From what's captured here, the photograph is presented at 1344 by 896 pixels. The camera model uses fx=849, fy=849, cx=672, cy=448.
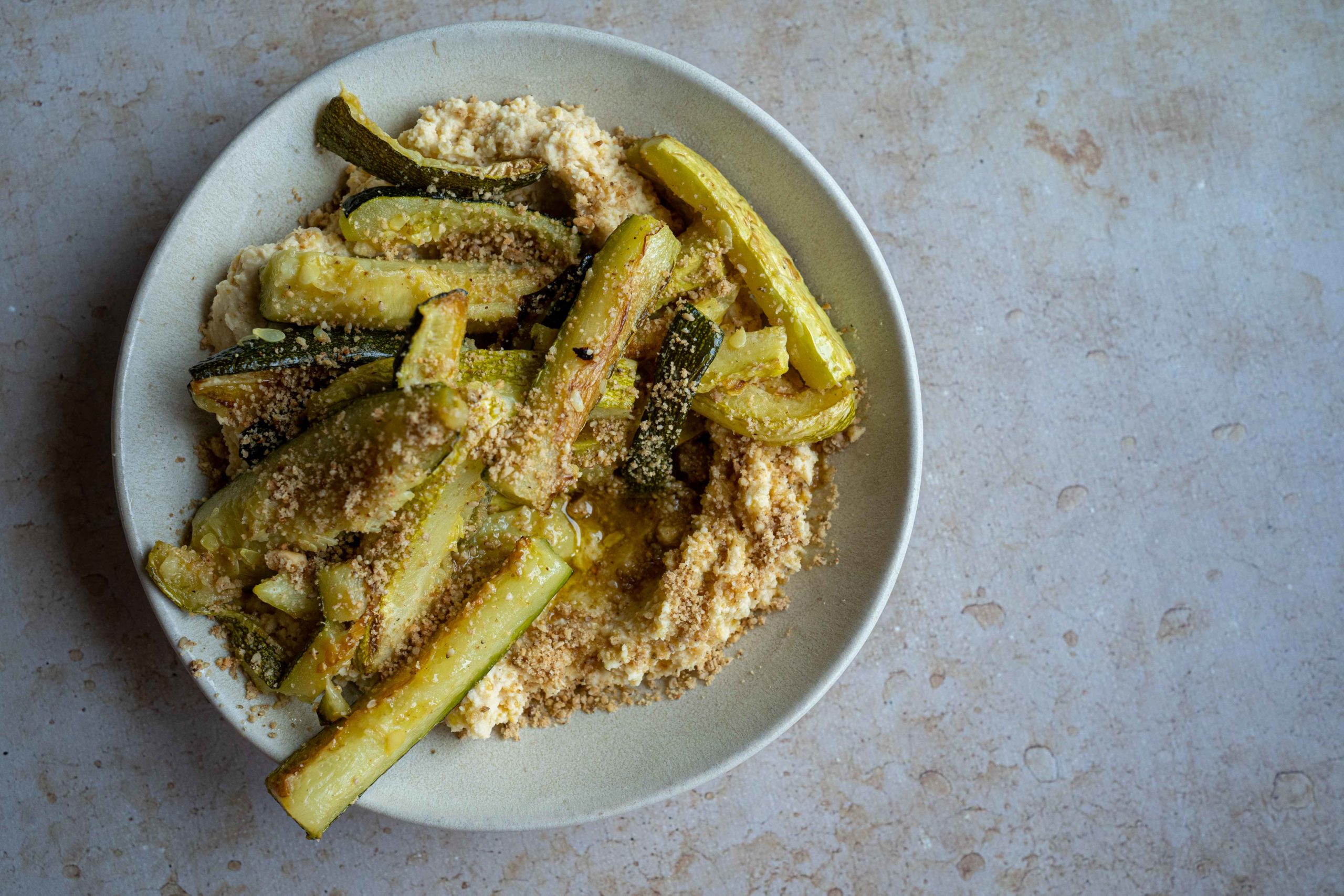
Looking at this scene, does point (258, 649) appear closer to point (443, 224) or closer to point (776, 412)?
point (443, 224)

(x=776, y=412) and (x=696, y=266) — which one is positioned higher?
(x=696, y=266)

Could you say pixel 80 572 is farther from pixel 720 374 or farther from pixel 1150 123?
pixel 1150 123

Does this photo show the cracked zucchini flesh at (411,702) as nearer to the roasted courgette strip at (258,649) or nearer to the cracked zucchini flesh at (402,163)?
the roasted courgette strip at (258,649)

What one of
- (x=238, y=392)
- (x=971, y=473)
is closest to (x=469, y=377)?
(x=238, y=392)

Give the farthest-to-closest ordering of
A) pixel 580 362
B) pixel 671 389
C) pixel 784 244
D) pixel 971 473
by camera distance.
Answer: pixel 971 473 → pixel 784 244 → pixel 671 389 → pixel 580 362

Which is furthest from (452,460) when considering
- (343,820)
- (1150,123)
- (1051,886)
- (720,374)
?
(1150,123)

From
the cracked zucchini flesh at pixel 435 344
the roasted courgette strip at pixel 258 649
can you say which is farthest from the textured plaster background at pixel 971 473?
the cracked zucchini flesh at pixel 435 344

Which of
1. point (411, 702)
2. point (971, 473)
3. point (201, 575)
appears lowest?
point (971, 473)
